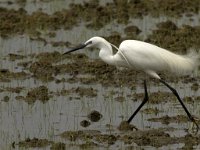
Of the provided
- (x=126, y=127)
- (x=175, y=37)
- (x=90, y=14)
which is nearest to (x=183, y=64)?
(x=126, y=127)

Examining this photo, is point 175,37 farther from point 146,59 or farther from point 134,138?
point 134,138

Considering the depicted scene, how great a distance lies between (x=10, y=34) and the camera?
19.6m

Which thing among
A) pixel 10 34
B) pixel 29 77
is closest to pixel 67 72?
pixel 29 77

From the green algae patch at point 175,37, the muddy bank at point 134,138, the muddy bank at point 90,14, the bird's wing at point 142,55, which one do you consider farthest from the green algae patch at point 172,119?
the muddy bank at point 90,14

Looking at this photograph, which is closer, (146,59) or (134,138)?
(134,138)

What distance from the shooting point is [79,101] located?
14.3 metres

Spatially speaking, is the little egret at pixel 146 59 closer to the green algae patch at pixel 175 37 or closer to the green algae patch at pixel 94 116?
the green algae patch at pixel 94 116

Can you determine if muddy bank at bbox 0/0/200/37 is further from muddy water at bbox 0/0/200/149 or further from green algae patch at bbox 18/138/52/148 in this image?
green algae patch at bbox 18/138/52/148

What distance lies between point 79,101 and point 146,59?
195 centimetres

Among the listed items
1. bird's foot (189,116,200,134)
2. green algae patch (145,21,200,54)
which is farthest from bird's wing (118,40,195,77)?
green algae patch (145,21,200,54)

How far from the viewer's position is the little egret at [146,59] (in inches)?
504

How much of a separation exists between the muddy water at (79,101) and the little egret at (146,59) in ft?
1.82

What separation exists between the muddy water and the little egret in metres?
0.55

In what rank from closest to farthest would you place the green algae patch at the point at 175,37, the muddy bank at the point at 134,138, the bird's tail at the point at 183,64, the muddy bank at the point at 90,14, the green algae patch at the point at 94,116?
1. the muddy bank at the point at 134,138
2. the bird's tail at the point at 183,64
3. the green algae patch at the point at 94,116
4. the green algae patch at the point at 175,37
5. the muddy bank at the point at 90,14
